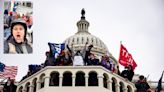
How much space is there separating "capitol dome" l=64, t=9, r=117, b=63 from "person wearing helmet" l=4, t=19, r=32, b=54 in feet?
104

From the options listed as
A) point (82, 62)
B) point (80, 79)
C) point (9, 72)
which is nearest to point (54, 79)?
point (80, 79)

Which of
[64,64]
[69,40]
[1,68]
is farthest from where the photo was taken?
[69,40]

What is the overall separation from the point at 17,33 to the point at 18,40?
2.43 feet

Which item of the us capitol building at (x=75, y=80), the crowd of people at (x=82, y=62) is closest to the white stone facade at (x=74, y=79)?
the us capitol building at (x=75, y=80)

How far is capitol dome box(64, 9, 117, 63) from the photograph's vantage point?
7860 cm

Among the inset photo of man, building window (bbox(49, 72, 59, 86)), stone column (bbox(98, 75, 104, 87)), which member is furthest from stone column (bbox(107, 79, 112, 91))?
the inset photo of man

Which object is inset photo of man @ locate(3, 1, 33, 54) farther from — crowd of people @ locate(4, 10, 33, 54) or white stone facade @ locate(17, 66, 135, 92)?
white stone facade @ locate(17, 66, 135, 92)

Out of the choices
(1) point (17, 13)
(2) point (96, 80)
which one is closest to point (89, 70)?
(2) point (96, 80)

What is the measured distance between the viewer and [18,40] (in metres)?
Result: 44.3

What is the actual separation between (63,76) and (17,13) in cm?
719

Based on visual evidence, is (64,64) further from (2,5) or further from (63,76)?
(2,5)

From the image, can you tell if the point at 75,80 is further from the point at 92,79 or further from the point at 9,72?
the point at 9,72

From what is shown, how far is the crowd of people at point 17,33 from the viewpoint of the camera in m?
44.4

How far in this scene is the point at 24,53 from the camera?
45.4m
